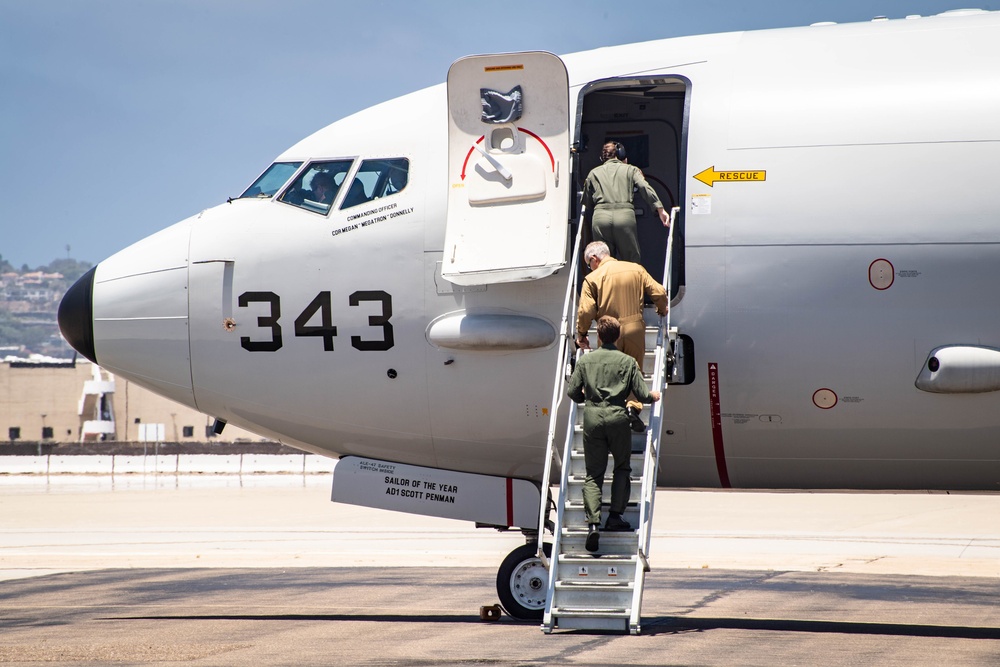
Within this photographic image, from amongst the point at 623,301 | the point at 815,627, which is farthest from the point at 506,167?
the point at 815,627

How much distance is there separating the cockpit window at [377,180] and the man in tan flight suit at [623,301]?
8.60 ft

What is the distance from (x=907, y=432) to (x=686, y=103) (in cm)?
408

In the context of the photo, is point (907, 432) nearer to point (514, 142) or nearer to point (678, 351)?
point (678, 351)

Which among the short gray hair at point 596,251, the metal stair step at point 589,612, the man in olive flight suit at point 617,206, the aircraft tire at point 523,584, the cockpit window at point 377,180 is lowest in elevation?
the aircraft tire at point 523,584

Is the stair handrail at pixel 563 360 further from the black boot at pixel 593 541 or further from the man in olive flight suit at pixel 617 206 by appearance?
the black boot at pixel 593 541

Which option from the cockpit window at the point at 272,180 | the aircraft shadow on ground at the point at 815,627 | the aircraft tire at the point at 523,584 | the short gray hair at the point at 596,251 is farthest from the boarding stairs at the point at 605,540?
the cockpit window at the point at 272,180

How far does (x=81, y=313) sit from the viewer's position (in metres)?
13.3

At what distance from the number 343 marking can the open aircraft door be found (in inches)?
40.8

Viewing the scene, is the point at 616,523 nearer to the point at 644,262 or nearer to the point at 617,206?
the point at 617,206

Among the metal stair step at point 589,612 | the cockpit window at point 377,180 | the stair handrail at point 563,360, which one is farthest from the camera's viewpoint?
the cockpit window at point 377,180

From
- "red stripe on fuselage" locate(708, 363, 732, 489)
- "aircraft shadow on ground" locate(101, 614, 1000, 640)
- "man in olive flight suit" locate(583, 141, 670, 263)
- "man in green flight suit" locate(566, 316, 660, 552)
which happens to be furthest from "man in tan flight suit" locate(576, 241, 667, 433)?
"aircraft shadow on ground" locate(101, 614, 1000, 640)

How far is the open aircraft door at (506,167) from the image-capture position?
11898 mm

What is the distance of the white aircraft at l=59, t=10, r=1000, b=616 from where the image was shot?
11.3 meters

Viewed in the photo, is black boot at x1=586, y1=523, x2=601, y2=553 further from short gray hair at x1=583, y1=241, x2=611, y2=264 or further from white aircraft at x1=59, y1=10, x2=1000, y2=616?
short gray hair at x1=583, y1=241, x2=611, y2=264
